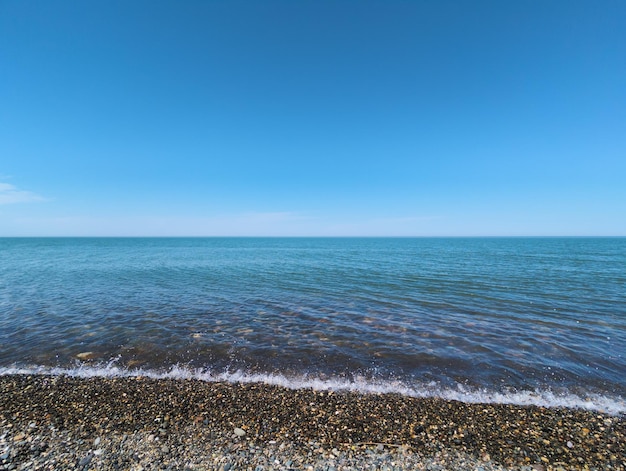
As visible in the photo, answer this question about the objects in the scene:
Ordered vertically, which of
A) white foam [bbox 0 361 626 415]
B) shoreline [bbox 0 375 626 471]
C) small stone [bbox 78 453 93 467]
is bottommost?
white foam [bbox 0 361 626 415]

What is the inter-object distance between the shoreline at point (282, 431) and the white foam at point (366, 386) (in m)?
0.47

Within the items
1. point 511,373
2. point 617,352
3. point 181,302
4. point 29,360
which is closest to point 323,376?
point 511,373

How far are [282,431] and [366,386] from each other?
11.2ft

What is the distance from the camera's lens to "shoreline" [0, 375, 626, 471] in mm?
5277

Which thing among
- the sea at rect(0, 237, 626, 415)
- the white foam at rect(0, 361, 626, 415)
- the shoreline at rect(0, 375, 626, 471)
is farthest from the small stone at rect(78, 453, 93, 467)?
the sea at rect(0, 237, 626, 415)

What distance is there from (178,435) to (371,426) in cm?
446

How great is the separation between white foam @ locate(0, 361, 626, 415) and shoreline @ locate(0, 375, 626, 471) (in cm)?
47

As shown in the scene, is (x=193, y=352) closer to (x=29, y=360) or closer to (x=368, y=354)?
(x=29, y=360)

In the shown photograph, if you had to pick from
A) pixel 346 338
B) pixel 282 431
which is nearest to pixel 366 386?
pixel 282 431

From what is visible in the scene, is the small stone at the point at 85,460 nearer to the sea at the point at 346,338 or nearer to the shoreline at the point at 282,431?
the shoreline at the point at 282,431

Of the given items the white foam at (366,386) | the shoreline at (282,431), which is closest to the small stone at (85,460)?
the shoreline at (282,431)

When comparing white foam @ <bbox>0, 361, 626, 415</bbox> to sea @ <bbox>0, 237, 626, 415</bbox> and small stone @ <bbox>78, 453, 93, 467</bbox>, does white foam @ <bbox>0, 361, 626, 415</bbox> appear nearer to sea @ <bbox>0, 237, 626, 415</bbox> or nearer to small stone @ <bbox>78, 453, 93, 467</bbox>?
sea @ <bbox>0, 237, 626, 415</bbox>

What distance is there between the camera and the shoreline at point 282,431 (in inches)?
208

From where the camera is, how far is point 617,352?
11070 millimetres
